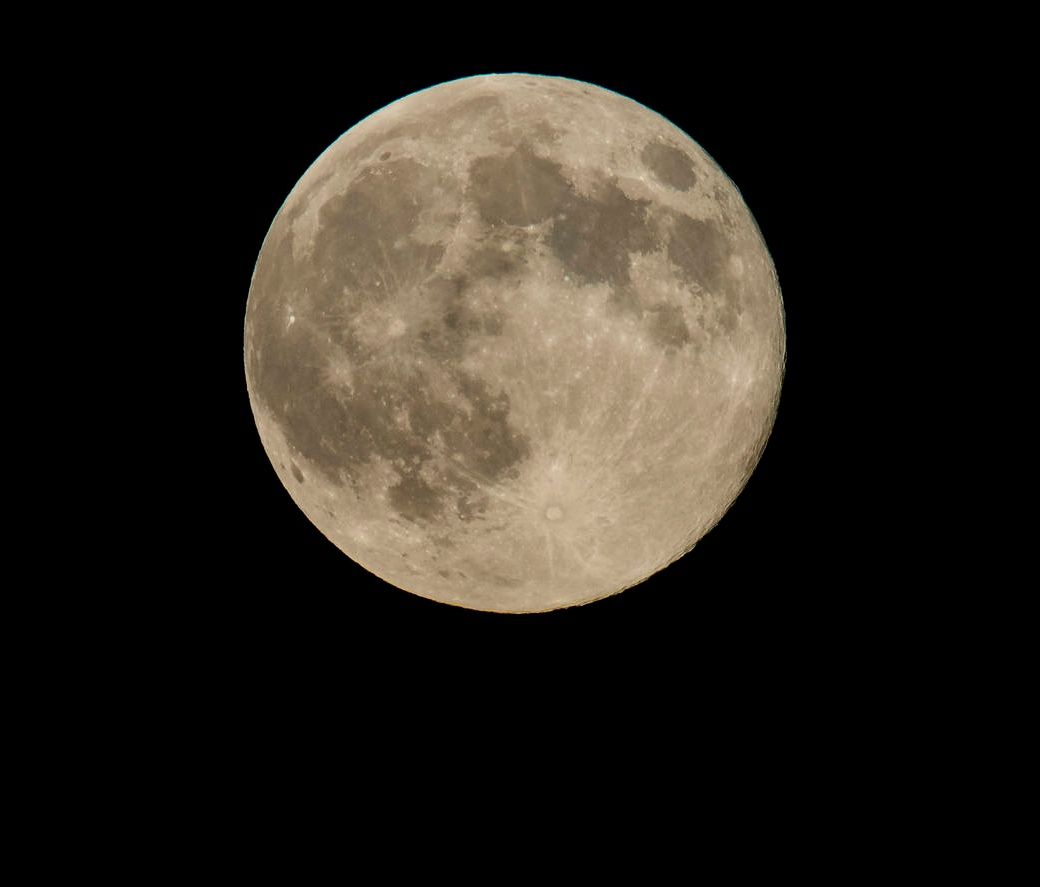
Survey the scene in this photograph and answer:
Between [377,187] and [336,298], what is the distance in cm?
50

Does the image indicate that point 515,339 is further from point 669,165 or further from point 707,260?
point 669,165

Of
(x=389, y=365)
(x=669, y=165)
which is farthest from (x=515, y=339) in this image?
(x=669, y=165)

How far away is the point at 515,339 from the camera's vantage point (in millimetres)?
3812


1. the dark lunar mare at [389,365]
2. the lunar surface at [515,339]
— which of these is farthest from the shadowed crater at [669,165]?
the dark lunar mare at [389,365]

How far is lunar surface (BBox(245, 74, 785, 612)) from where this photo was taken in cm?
385

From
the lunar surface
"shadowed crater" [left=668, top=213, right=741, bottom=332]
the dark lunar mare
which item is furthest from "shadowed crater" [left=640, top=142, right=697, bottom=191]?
the dark lunar mare

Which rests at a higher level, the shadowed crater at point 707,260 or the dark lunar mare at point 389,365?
the shadowed crater at point 707,260

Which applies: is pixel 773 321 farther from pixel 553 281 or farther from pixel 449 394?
pixel 449 394

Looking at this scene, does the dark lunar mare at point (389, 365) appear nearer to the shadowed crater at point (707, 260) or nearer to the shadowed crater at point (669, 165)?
the shadowed crater at point (707, 260)

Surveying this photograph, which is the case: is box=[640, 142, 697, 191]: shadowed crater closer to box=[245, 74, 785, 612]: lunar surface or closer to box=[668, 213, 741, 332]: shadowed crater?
box=[245, 74, 785, 612]: lunar surface

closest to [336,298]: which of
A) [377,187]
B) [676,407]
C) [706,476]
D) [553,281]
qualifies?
[377,187]

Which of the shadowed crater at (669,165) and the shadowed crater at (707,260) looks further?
the shadowed crater at (669,165)

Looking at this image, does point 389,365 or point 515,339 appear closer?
point 515,339

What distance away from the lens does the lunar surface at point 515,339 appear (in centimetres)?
385
